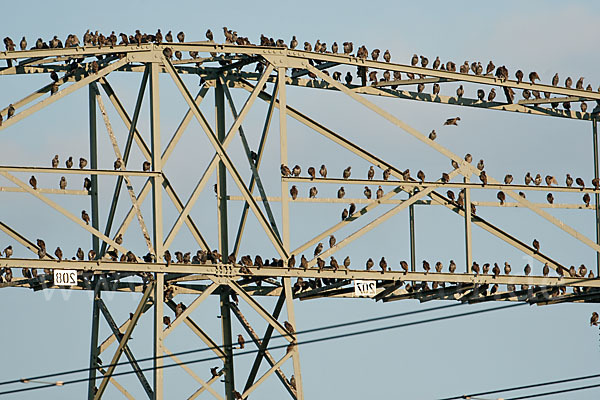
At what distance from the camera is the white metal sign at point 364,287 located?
152 ft

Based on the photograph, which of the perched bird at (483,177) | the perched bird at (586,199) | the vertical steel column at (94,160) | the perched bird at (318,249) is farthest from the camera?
the perched bird at (586,199)

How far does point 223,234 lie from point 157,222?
10.7 feet

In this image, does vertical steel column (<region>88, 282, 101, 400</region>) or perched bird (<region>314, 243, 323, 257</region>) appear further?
perched bird (<region>314, 243, 323, 257</region>)

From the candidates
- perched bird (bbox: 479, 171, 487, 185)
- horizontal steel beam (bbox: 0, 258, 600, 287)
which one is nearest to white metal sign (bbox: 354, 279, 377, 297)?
horizontal steel beam (bbox: 0, 258, 600, 287)

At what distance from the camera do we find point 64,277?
141 ft

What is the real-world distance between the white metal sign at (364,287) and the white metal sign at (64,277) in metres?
6.95

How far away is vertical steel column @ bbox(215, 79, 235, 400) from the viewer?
46.9 metres

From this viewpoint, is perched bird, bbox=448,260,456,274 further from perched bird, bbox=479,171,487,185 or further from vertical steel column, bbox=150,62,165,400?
vertical steel column, bbox=150,62,165,400

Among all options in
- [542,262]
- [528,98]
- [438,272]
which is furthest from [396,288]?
[528,98]

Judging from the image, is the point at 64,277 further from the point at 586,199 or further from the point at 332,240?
the point at 586,199

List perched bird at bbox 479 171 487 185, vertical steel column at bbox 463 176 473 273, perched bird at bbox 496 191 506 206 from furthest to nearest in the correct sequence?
perched bird at bbox 496 191 506 206, perched bird at bbox 479 171 487 185, vertical steel column at bbox 463 176 473 273

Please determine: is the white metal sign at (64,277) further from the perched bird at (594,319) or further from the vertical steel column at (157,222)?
the perched bird at (594,319)

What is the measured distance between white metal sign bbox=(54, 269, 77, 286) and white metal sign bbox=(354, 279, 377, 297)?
6.95 metres

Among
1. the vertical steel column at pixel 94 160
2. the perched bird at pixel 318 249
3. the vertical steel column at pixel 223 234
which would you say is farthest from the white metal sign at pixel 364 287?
the vertical steel column at pixel 94 160
